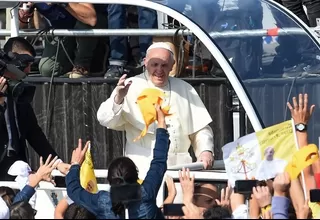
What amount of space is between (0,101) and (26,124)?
39cm

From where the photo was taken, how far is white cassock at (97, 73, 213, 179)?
9344 millimetres

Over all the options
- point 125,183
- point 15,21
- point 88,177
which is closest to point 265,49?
point 88,177

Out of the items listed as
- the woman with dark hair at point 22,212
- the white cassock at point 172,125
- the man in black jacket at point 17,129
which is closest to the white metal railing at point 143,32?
the man in black jacket at point 17,129

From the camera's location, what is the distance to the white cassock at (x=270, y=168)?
823cm

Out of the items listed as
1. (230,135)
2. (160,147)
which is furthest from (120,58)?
(160,147)

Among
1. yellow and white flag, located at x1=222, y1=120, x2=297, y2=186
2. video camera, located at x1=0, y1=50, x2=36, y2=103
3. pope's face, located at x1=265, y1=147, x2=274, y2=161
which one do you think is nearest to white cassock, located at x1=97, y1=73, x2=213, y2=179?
video camera, located at x1=0, y1=50, x2=36, y2=103

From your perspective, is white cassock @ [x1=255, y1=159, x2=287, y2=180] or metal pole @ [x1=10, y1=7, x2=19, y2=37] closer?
white cassock @ [x1=255, y1=159, x2=287, y2=180]

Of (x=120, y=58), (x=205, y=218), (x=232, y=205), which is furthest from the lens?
(x=120, y=58)

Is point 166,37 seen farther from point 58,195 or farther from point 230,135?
point 58,195

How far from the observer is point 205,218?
7.14 meters

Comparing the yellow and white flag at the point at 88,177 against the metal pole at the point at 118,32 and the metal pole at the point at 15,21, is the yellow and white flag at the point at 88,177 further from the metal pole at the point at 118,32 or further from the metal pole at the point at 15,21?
the metal pole at the point at 15,21

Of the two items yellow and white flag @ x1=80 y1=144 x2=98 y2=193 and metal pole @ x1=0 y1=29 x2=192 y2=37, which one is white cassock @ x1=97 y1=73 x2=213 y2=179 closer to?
yellow and white flag @ x1=80 y1=144 x2=98 y2=193

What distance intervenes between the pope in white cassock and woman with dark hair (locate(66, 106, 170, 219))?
1.07 m

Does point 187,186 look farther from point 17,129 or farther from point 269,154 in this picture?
point 17,129
